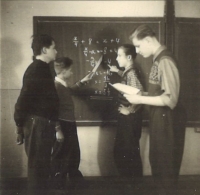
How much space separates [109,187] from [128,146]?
0.63 feet

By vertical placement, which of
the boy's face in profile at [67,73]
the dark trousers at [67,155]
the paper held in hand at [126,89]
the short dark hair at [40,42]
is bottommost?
the dark trousers at [67,155]

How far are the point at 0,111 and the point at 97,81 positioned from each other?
437 mm

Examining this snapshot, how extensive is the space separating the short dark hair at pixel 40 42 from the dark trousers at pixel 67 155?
311 millimetres

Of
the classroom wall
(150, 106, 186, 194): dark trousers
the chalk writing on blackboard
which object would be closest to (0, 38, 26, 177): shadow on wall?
the classroom wall

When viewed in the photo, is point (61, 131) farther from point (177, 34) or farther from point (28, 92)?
point (177, 34)

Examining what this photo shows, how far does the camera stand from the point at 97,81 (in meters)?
1.09

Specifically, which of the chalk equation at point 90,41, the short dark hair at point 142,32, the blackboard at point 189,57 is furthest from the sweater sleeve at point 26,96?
the blackboard at point 189,57

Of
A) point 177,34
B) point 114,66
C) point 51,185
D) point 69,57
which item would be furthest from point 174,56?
point 51,185

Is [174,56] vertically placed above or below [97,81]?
above

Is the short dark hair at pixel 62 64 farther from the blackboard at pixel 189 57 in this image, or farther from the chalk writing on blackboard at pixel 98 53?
the blackboard at pixel 189 57

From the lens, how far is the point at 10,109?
3.53 ft

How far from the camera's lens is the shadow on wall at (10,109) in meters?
1.06

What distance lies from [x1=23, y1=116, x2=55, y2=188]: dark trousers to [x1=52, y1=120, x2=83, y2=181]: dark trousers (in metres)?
0.03

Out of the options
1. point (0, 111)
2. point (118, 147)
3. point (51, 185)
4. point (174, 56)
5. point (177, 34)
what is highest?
point (177, 34)
